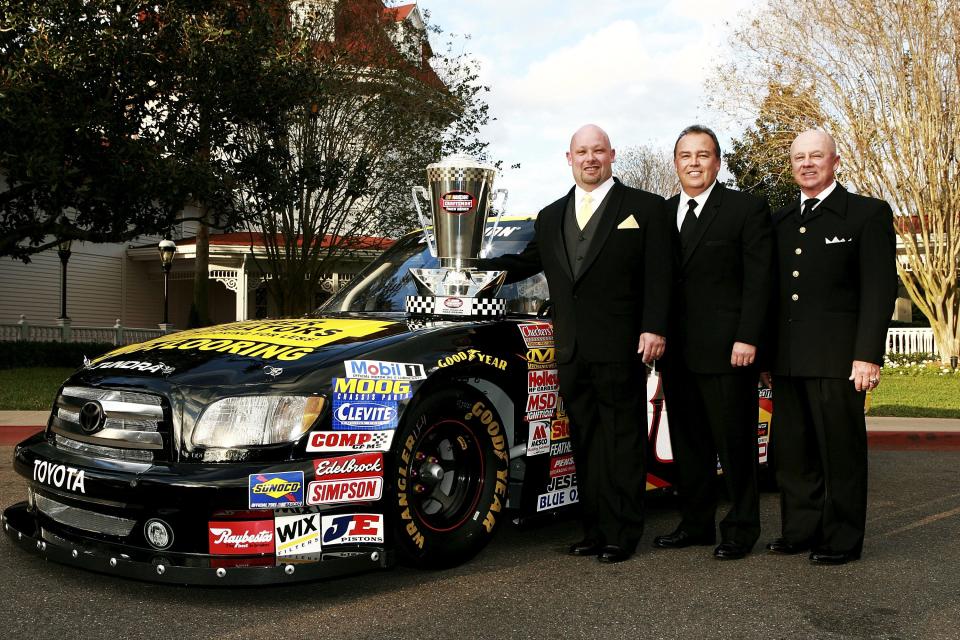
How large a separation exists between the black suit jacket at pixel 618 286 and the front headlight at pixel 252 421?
1349 mm

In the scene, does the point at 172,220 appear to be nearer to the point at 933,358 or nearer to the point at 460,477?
the point at 460,477

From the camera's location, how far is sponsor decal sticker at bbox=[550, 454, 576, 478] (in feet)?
14.0

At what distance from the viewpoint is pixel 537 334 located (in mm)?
4320

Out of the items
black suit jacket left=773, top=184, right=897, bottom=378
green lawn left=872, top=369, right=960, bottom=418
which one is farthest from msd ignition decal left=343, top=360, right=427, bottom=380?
green lawn left=872, top=369, right=960, bottom=418

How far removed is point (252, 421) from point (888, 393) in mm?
12771

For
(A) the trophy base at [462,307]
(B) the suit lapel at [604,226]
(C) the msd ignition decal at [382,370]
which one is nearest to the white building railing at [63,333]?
(A) the trophy base at [462,307]

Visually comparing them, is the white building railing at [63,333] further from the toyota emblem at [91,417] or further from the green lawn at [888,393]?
the toyota emblem at [91,417]

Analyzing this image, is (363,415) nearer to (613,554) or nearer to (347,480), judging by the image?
(347,480)

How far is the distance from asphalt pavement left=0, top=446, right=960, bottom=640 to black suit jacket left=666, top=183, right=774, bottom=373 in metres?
1.01

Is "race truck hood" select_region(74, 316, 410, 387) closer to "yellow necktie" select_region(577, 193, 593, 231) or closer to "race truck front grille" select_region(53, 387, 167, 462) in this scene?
"race truck front grille" select_region(53, 387, 167, 462)

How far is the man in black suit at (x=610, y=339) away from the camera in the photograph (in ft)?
13.3

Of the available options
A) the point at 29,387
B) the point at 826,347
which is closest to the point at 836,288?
the point at 826,347

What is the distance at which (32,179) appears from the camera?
11.8m

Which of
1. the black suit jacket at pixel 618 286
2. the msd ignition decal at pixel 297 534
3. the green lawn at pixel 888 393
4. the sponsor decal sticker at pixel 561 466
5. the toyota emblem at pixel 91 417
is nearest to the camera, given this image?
the msd ignition decal at pixel 297 534
